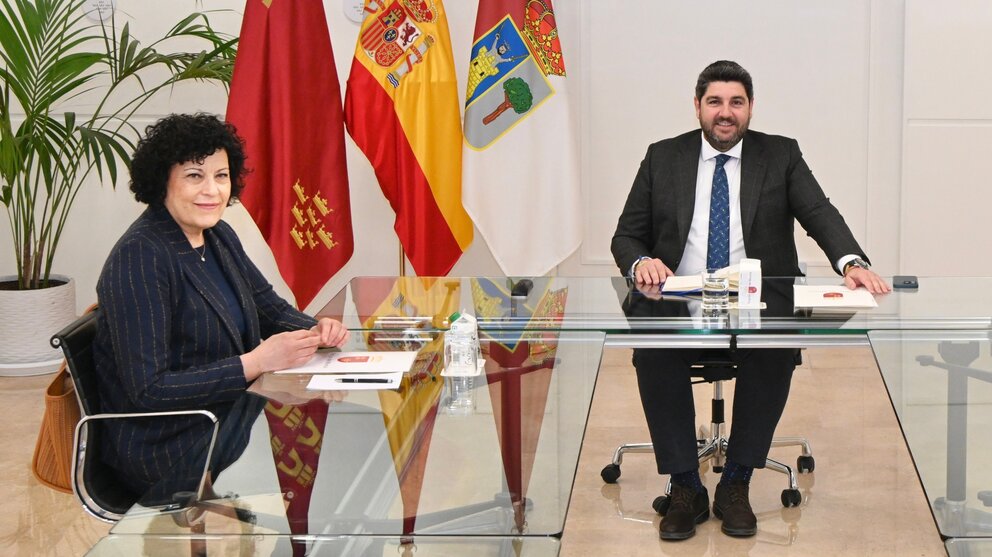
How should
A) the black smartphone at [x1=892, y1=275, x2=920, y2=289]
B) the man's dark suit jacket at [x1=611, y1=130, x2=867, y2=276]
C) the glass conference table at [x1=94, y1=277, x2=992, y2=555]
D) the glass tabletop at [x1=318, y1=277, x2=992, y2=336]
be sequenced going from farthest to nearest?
the man's dark suit jacket at [x1=611, y1=130, x2=867, y2=276], the black smartphone at [x1=892, y1=275, x2=920, y2=289], the glass tabletop at [x1=318, y1=277, x2=992, y2=336], the glass conference table at [x1=94, y1=277, x2=992, y2=555]

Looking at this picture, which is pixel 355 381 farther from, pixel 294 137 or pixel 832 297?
pixel 294 137

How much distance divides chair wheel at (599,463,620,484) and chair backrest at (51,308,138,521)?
5.56 feet

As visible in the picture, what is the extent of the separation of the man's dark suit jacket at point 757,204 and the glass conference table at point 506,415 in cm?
26

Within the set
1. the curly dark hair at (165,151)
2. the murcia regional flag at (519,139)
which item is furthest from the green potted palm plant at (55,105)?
the curly dark hair at (165,151)

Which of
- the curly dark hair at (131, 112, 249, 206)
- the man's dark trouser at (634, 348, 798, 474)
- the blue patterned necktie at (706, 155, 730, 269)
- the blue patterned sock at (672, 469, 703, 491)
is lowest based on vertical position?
the blue patterned sock at (672, 469, 703, 491)

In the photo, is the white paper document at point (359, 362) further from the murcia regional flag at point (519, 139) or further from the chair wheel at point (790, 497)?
the murcia regional flag at point (519, 139)

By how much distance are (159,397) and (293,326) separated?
63 centimetres

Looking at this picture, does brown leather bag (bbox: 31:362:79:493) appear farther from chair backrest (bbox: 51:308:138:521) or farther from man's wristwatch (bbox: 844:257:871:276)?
Result: man's wristwatch (bbox: 844:257:871:276)

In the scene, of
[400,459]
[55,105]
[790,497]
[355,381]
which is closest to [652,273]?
[790,497]

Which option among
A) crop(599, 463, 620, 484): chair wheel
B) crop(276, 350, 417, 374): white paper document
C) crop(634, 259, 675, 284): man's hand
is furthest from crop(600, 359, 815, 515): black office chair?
crop(276, 350, 417, 374): white paper document

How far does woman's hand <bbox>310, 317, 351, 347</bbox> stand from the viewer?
279 cm

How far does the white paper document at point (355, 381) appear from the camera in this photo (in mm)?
2465

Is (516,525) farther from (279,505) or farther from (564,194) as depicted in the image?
(564,194)

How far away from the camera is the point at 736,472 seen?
338 cm
